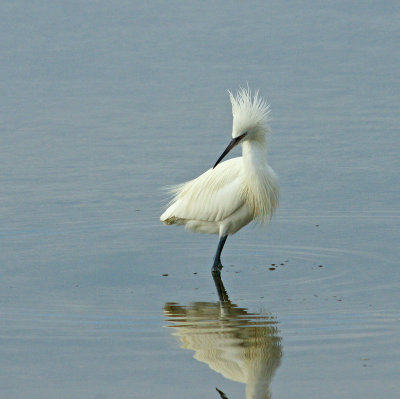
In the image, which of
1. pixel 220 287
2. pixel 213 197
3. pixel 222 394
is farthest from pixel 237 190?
pixel 222 394

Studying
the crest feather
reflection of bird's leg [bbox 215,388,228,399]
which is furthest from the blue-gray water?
the crest feather

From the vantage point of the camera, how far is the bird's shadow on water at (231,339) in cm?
591

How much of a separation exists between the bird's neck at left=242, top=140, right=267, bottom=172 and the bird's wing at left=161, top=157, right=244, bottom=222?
0.68ft

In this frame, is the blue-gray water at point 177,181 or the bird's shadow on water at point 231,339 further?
the blue-gray water at point 177,181

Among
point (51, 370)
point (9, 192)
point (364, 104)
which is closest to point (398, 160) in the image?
point (364, 104)

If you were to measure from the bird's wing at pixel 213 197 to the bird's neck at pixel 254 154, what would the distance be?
8.1 inches

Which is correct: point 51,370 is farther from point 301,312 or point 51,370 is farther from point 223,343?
point 301,312

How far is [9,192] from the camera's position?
10.7 meters

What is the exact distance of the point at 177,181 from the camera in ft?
35.8

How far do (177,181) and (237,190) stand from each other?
7.49 feet

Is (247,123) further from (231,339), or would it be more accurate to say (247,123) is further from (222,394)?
(222,394)

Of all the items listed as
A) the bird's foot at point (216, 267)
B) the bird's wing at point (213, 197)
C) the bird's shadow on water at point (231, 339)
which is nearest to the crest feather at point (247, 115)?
the bird's wing at point (213, 197)

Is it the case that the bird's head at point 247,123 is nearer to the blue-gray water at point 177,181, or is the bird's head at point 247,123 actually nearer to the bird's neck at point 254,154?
the bird's neck at point 254,154

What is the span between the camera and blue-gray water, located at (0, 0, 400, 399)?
6.24 meters
